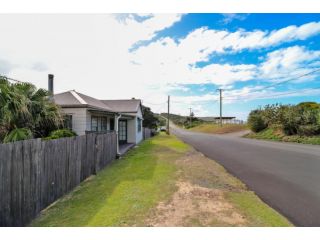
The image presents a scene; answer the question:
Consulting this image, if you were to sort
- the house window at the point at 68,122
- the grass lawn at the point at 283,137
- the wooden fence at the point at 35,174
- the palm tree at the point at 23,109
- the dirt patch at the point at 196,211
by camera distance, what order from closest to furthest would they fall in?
the wooden fence at the point at 35,174 < the dirt patch at the point at 196,211 < the palm tree at the point at 23,109 < the house window at the point at 68,122 < the grass lawn at the point at 283,137

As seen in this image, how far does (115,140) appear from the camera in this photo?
10578 millimetres

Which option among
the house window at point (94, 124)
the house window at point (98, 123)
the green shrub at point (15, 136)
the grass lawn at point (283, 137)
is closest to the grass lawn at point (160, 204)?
the green shrub at point (15, 136)

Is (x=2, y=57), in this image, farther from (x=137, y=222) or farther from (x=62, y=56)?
(x=137, y=222)

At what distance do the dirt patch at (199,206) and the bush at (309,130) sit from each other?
18.9m

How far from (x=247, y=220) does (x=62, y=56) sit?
1164cm

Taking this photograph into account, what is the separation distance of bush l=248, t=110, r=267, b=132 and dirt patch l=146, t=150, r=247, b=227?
25794mm

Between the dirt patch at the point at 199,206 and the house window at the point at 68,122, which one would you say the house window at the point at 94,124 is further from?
the dirt patch at the point at 199,206

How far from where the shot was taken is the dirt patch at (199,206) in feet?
11.9

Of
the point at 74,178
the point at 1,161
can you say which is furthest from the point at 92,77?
the point at 1,161

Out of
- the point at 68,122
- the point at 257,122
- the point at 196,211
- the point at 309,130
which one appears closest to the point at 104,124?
the point at 68,122

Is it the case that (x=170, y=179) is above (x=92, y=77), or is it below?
below

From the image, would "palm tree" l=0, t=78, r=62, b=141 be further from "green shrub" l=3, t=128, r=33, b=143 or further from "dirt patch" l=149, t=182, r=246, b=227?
"dirt patch" l=149, t=182, r=246, b=227

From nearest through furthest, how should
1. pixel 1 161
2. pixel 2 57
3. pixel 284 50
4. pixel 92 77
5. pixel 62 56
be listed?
pixel 1 161, pixel 2 57, pixel 62 56, pixel 284 50, pixel 92 77

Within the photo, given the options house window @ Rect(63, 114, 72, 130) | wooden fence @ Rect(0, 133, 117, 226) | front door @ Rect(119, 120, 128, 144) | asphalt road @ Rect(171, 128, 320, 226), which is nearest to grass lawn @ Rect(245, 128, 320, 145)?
asphalt road @ Rect(171, 128, 320, 226)
